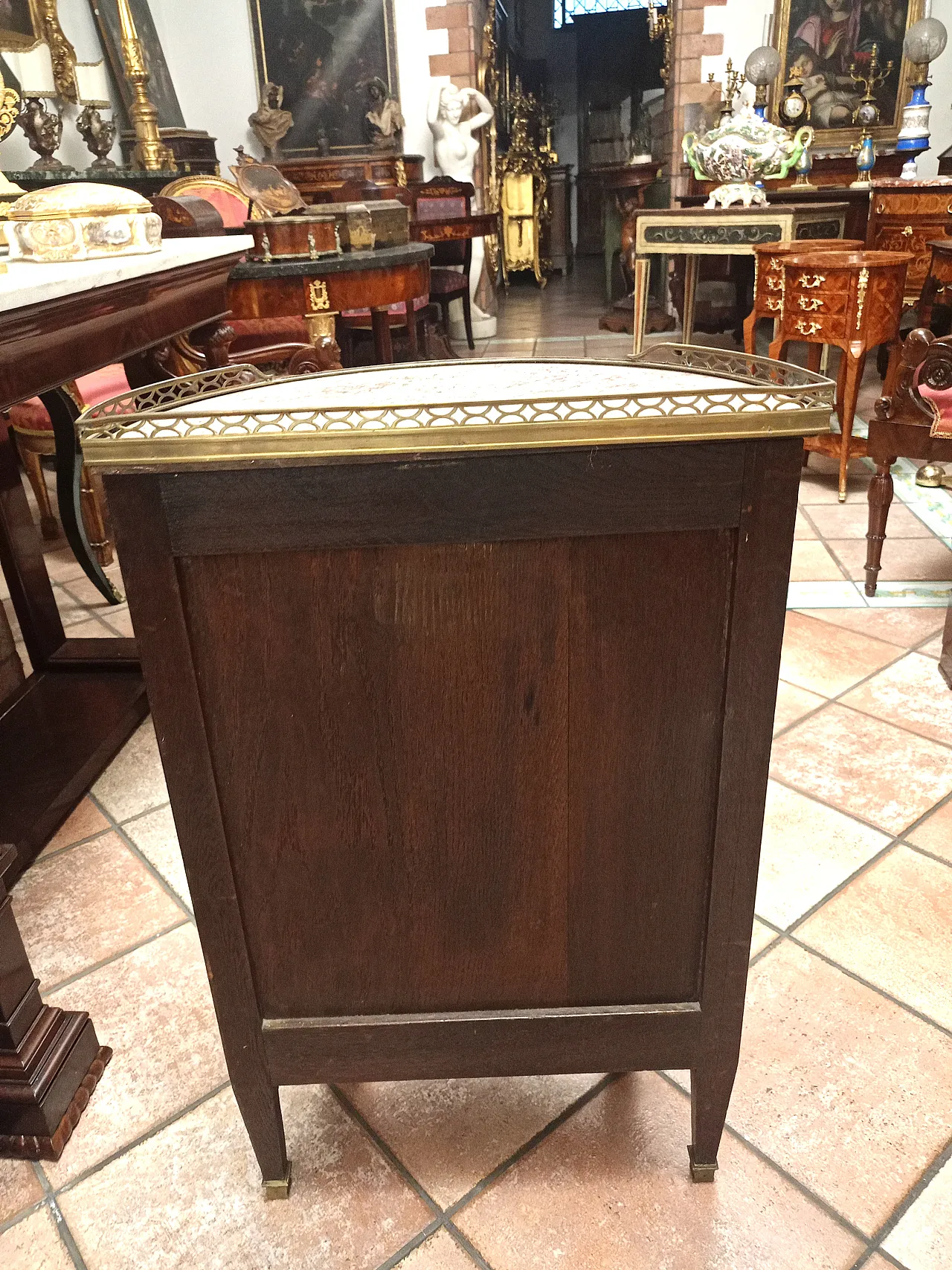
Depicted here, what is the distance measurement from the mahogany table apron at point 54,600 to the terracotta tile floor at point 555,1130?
216 millimetres

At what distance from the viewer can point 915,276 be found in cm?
460

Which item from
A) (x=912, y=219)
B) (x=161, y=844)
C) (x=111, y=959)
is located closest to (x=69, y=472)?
(x=161, y=844)

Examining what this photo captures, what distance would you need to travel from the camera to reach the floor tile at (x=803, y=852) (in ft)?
5.12

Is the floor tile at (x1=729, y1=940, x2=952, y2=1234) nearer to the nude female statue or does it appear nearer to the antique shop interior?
the antique shop interior

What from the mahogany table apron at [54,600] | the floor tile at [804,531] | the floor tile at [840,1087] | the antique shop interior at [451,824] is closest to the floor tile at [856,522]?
the floor tile at [804,531]

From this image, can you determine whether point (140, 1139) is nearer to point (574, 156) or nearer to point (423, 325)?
point (423, 325)

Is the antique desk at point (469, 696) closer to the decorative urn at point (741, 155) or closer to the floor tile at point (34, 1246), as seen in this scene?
the floor tile at point (34, 1246)

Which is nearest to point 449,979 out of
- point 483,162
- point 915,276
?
point 915,276

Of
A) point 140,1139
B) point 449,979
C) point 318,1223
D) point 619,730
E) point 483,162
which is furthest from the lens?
point 483,162

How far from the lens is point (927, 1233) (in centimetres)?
105

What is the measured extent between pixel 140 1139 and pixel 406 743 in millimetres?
778

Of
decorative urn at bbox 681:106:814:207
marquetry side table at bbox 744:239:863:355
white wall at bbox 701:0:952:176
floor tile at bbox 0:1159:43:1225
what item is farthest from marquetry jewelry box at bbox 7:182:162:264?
white wall at bbox 701:0:952:176

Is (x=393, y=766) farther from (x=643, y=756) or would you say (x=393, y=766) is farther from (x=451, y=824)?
(x=643, y=756)

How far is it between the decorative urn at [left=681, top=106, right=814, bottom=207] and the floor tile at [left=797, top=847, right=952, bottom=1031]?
373 cm
